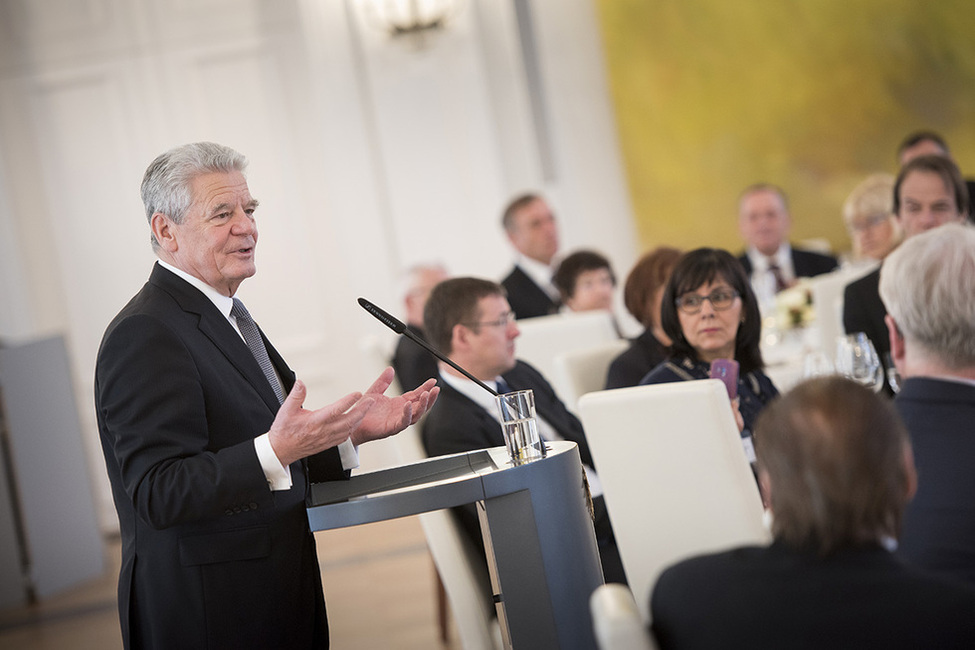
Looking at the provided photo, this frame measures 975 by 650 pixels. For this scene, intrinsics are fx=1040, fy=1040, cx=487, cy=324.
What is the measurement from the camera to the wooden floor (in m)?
3.89

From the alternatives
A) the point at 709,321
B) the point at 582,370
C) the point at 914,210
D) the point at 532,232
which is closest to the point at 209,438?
the point at 709,321

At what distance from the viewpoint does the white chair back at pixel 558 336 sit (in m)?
4.07

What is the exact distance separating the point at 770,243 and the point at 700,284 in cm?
285

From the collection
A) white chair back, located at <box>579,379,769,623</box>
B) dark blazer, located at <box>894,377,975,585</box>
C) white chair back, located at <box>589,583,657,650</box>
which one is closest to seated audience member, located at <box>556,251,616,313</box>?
white chair back, located at <box>579,379,769,623</box>

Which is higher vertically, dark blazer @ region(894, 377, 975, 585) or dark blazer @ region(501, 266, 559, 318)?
dark blazer @ region(501, 266, 559, 318)

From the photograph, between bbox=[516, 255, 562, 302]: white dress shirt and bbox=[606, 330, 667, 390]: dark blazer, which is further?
bbox=[516, 255, 562, 302]: white dress shirt

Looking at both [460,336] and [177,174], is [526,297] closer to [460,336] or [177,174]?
[460,336]

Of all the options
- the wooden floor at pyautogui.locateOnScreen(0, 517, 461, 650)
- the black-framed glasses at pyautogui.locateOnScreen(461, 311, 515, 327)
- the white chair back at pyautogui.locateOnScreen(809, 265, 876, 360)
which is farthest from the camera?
the white chair back at pyautogui.locateOnScreen(809, 265, 876, 360)

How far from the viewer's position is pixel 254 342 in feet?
6.31

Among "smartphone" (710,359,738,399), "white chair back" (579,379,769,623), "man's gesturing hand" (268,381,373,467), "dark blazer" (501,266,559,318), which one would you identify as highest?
"dark blazer" (501,266,559,318)

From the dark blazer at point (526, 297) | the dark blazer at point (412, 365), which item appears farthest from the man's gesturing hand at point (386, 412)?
the dark blazer at point (526, 297)

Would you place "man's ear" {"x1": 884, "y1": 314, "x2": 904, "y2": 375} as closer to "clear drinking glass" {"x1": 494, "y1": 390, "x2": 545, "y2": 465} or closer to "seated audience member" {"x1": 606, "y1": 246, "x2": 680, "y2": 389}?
"clear drinking glass" {"x1": 494, "y1": 390, "x2": 545, "y2": 465}

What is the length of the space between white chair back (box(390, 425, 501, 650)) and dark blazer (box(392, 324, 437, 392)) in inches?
51.1

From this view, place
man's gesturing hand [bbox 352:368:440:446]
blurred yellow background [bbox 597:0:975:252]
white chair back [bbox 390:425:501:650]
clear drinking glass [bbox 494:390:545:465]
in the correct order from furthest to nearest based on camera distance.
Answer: blurred yellow background [bbox 597:0:975:252] < white chair back [bbox 390:425:501:650] < man's gesturing hand [bbox 352:368:440:446] < clear drinking glass [bbox 494:390:545:465]
